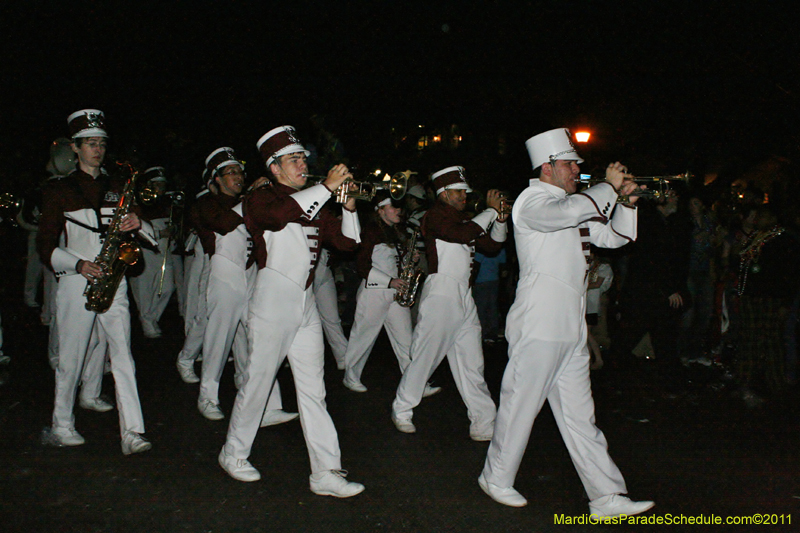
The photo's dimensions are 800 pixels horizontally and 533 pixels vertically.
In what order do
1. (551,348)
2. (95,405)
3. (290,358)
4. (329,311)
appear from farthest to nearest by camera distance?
(329,311) → (95,405) → (290,358) → (551,348)

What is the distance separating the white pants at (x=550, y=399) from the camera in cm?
439

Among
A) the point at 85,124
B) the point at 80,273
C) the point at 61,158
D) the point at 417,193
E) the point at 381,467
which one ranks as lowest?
the point at 381,467

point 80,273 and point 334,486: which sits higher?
point 80,273

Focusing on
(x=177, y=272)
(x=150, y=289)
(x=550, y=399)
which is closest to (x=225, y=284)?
(x=550, y=399)

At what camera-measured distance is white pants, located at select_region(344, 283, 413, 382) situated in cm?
773

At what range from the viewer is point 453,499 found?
4.69 meters

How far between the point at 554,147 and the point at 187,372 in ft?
16.3

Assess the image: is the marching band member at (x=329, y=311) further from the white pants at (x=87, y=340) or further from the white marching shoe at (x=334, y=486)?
the white marching shoe at (x=334, y=486)

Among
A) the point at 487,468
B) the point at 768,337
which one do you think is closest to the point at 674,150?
the point at 768,337

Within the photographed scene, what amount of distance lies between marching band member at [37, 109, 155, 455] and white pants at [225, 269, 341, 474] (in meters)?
1.16

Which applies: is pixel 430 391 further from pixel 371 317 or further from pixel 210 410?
pixel 210 410

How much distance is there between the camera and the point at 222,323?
687 cm

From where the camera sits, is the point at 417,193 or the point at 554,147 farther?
the point at 417,193

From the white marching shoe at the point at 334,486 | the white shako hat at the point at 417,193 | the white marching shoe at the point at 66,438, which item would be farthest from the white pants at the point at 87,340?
the white shako hat at the point at 417,193
